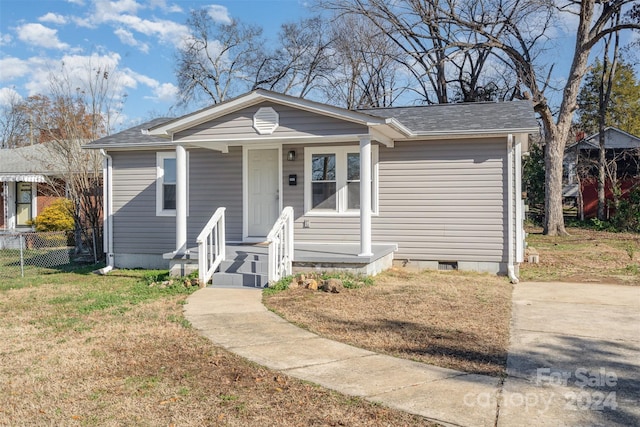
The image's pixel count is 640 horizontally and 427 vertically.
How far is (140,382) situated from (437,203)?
7384mm

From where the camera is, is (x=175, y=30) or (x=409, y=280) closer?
(x=409, y=280)

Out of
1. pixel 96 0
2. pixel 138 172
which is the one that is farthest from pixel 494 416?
pixel 96 0

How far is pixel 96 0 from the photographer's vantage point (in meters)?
15.7

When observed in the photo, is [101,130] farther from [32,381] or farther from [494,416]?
[494,416]

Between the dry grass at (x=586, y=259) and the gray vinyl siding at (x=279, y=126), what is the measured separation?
15.4 ft

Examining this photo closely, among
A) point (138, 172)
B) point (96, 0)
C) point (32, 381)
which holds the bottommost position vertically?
point (32, 381)

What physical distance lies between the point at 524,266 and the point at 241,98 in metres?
6.99

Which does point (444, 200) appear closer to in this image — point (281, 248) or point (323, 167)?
point (323, 167)

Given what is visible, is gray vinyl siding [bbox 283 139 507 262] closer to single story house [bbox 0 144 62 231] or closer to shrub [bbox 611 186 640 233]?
single story house [bbox 0 144 62 231]

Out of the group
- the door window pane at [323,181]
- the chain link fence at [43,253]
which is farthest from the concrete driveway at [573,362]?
the chain link fence at [43,253]

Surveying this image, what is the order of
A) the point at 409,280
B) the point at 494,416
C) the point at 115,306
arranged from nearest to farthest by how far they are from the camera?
the point at 494,416 → the point at 115,306 → the point at 409,280

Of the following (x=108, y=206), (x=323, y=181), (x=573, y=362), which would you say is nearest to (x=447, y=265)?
(x=323, y=181)

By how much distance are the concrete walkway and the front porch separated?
135 cm

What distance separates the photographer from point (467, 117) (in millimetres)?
10828
